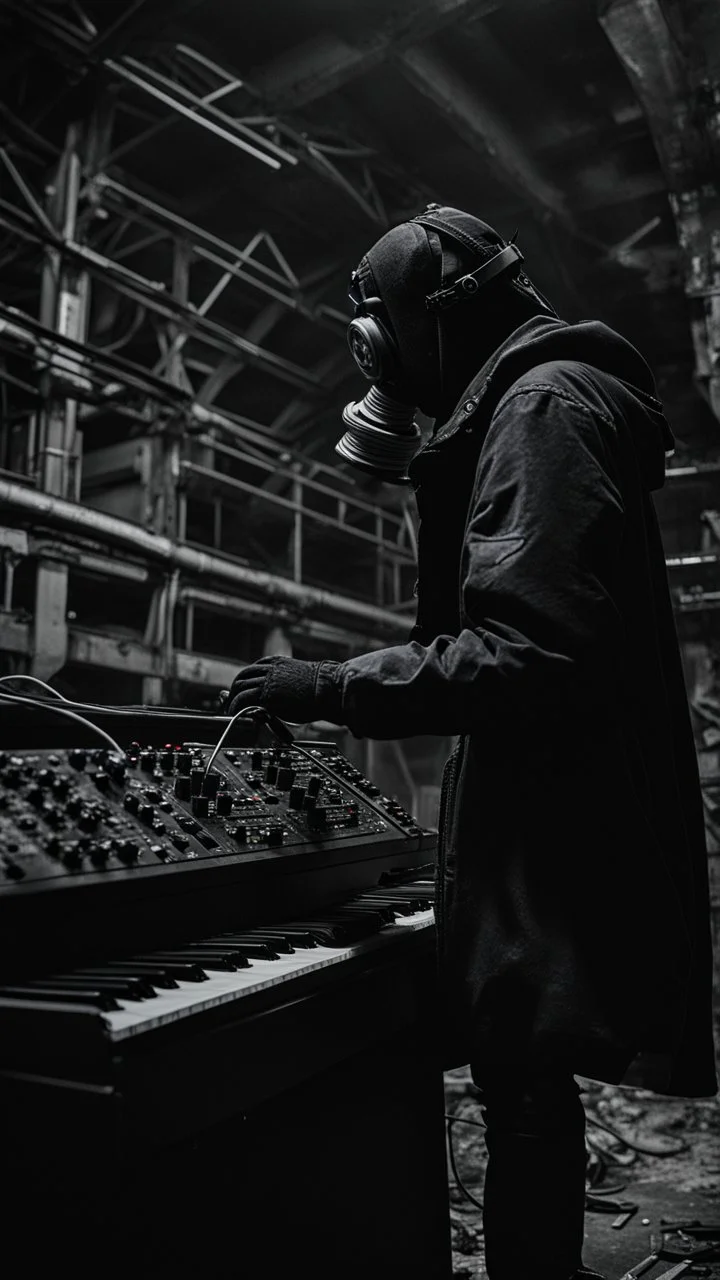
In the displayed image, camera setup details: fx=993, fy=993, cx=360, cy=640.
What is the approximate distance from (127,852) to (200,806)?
0.83ft

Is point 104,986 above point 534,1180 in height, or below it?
above

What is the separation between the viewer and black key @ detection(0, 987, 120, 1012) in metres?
1.04

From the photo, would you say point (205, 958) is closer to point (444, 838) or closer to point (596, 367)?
point (444, 838)

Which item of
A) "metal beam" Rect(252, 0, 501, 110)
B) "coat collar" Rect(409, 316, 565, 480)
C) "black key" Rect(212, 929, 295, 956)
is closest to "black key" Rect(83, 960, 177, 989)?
"black key" Rect(212, 929, 295, 956)

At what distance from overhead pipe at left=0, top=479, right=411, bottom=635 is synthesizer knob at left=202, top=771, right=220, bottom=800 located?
4.46 m

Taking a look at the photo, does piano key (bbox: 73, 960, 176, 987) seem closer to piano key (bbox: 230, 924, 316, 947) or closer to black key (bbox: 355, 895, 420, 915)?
piano key (bbox: 230, 924, 316, 947)

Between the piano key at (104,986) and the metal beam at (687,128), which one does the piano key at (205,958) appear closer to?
the piano key at (104,986)

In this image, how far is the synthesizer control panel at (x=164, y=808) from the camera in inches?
49.8

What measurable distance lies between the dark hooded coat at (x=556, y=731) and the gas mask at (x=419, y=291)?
224mm

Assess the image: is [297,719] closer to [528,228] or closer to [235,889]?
[235,889]

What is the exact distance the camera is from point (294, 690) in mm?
1552

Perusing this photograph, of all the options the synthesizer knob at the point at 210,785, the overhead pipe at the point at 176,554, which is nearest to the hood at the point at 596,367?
the synthesizer knob at the point at 210,785

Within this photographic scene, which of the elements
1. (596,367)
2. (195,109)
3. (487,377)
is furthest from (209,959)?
(195,109)

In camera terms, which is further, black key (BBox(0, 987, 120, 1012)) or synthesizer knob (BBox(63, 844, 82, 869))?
synthesizer knob (BBox(63, 844, 82, 869))
